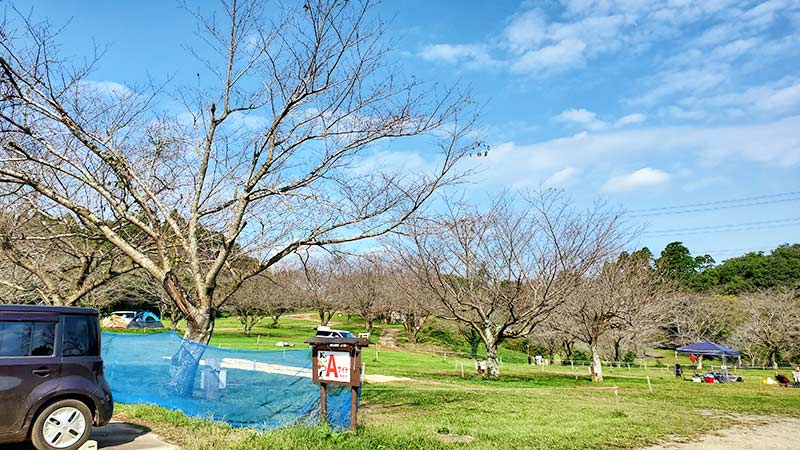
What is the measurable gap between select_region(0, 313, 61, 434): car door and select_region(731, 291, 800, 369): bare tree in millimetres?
46896

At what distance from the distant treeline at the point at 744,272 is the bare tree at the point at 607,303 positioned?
26257 millimetres

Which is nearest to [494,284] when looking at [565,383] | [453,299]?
[453,299]

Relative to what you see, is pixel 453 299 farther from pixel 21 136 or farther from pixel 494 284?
pixel 21 136

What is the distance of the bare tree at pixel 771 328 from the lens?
40906 mm

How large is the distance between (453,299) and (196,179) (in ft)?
51.0

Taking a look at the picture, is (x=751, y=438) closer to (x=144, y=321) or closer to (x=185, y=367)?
(x=185, y=367)

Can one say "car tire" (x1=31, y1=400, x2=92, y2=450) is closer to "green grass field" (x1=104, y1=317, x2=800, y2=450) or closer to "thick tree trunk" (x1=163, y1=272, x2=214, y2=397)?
"green grass field" (x1=104, y1=317, x2=800, y2=450)

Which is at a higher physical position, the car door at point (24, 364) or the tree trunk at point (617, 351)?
the car door at point (24, 364)

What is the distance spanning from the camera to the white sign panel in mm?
7836

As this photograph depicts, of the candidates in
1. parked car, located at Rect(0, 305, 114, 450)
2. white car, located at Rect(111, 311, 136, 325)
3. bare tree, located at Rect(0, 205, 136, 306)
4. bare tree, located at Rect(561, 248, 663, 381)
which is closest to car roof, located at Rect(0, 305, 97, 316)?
parked car, located at Rect(0, 305, 114, 450)

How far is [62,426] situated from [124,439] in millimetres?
970

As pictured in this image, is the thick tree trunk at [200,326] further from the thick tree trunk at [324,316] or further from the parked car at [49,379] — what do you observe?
the thick tree trunk at [324,316]

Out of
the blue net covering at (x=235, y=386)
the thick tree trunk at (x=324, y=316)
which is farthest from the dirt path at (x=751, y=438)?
the thick tree trunk at (x=324, y=316)

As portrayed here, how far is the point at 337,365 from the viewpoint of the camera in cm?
790
